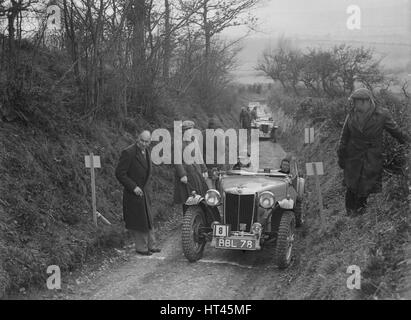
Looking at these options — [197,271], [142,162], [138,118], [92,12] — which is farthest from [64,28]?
[197,271]

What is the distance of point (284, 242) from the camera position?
22.6 feet

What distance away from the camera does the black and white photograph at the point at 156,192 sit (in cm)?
608

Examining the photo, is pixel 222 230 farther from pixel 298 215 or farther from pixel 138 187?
pixel 298 215

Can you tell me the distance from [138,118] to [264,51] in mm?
35976

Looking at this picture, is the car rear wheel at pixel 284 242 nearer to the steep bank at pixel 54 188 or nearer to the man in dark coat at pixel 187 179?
the man in dark coat at pixel 187 179

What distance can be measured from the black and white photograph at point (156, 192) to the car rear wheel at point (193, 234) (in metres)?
0.02

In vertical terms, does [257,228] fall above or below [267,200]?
below

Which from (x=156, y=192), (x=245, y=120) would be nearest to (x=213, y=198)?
(x=156, y=192)

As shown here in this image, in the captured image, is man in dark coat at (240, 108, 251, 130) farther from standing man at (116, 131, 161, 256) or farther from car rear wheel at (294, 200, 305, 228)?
standing man at (116, 131, 161, 256)

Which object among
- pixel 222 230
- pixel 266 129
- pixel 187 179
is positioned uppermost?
pixel 266 129

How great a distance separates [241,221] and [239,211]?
0.48ft

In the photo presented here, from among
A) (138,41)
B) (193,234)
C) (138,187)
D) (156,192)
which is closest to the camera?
(193,234)

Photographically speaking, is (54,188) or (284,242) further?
(54,188)

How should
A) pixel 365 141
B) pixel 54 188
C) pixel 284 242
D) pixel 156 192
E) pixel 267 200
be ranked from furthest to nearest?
pixel 156 192
pixel 54 188
pixel 267 200
pixel 365 141
pixel 284 242
